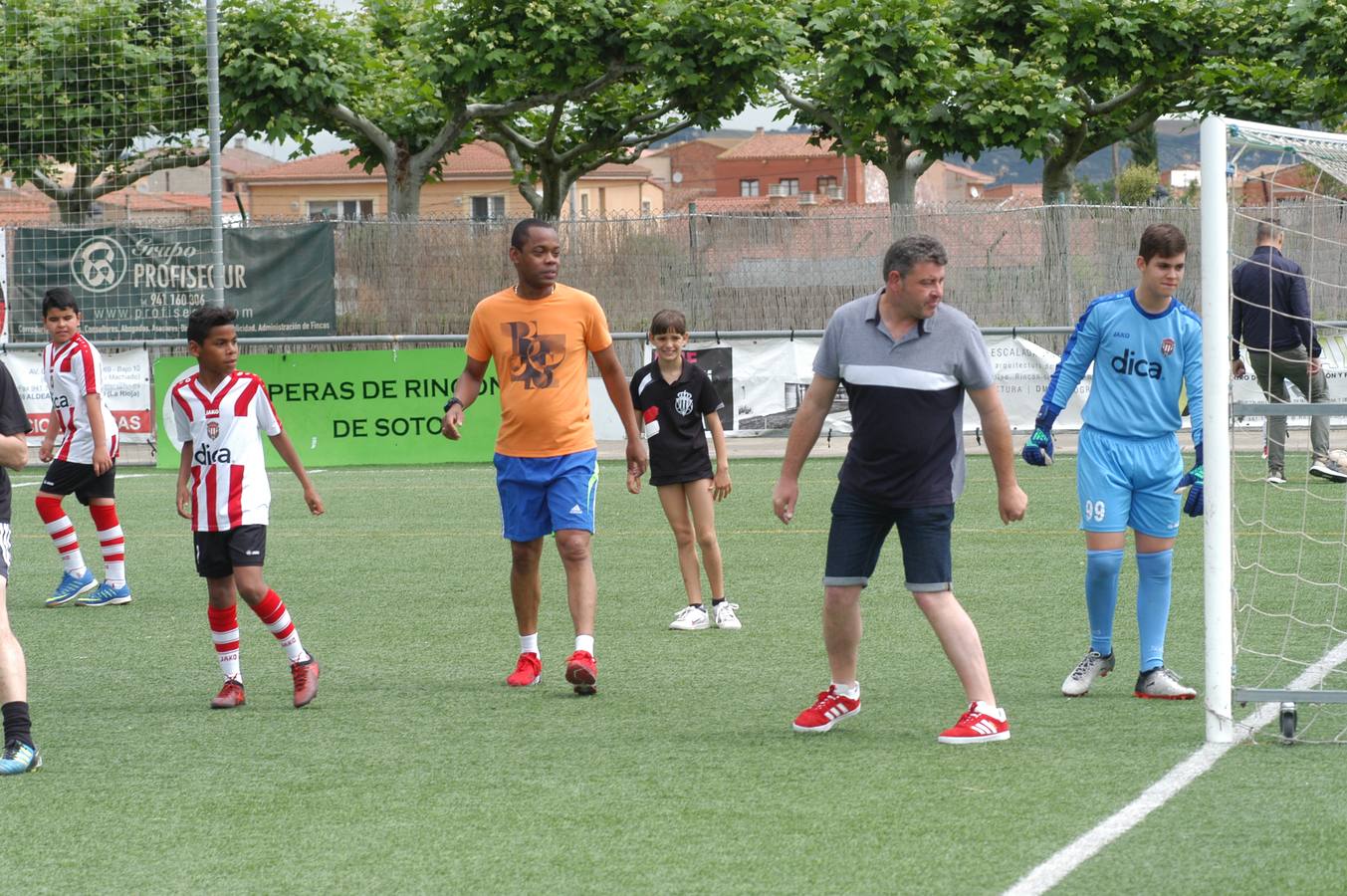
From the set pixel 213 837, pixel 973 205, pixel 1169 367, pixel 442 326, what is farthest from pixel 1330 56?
pixel 213 837

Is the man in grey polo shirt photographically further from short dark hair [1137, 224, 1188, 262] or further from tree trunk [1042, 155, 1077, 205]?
tree trunk [1042, 155, 1077, 205]

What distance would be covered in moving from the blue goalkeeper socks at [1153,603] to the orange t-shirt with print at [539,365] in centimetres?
238

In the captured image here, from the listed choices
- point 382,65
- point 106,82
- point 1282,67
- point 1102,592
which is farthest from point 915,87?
point 1102,592

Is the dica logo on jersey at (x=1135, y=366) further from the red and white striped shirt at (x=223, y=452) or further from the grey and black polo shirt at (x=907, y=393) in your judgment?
the red and white striped shirt at (x=223, y=452)

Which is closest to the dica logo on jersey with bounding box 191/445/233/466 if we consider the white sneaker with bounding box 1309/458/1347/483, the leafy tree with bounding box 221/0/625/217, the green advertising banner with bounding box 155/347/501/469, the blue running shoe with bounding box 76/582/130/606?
the blue running shoe with bounding box 76/582/130/606

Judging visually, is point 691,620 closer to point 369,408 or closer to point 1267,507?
point 1267,507

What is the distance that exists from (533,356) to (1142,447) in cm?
255

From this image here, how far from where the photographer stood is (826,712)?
6.34 m

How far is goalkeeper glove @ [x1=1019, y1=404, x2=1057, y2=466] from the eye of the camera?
22.4ft

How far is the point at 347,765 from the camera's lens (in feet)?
19.7

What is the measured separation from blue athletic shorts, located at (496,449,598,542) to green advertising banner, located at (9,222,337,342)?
13.7m

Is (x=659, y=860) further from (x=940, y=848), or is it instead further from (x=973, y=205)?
(x=973, y=205)

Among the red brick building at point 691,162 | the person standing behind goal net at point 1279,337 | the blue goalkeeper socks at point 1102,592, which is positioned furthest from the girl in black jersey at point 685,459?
the red brick building at point 691,162

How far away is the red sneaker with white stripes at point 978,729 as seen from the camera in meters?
6.00
